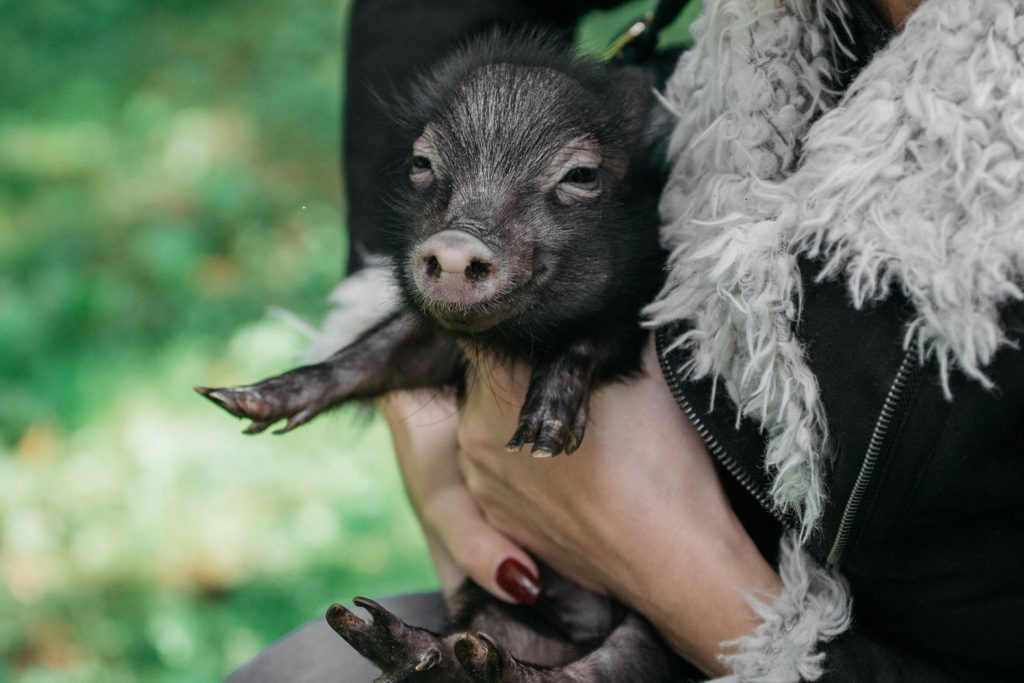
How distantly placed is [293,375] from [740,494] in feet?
1.95

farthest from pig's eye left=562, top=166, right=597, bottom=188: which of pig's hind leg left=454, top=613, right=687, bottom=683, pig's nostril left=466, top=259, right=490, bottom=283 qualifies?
pig's hind leg left=454, top=613, right=687, bottom=683

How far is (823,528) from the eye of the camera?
117 cm

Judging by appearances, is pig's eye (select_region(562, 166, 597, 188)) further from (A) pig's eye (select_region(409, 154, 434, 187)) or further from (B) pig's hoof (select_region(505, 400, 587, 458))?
(B) pig's hoof (select_region(505, 400, 587, 458))

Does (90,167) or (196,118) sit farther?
(196,118)

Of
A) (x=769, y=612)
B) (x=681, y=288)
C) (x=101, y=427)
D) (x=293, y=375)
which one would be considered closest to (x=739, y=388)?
(x=681, y=288)

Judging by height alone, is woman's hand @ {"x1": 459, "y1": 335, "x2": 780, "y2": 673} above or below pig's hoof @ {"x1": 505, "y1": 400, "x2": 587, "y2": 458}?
below

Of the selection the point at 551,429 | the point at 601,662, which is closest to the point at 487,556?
the point at 601,662

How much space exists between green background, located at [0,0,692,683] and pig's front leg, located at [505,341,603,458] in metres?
0.45

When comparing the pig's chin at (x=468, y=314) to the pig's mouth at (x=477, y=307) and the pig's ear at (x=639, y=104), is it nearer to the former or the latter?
the pig's mouth at (x=477, y=307)

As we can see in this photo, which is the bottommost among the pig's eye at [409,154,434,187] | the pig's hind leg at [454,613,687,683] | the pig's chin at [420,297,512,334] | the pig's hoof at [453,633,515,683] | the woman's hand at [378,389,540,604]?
the woman's hand at [378,389,540,604]

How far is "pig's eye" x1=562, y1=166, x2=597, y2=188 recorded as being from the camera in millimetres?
1387

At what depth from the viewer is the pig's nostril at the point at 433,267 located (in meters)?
1.20

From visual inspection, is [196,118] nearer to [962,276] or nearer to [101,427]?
[101,427]

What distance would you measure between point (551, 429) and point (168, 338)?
2252 mm
